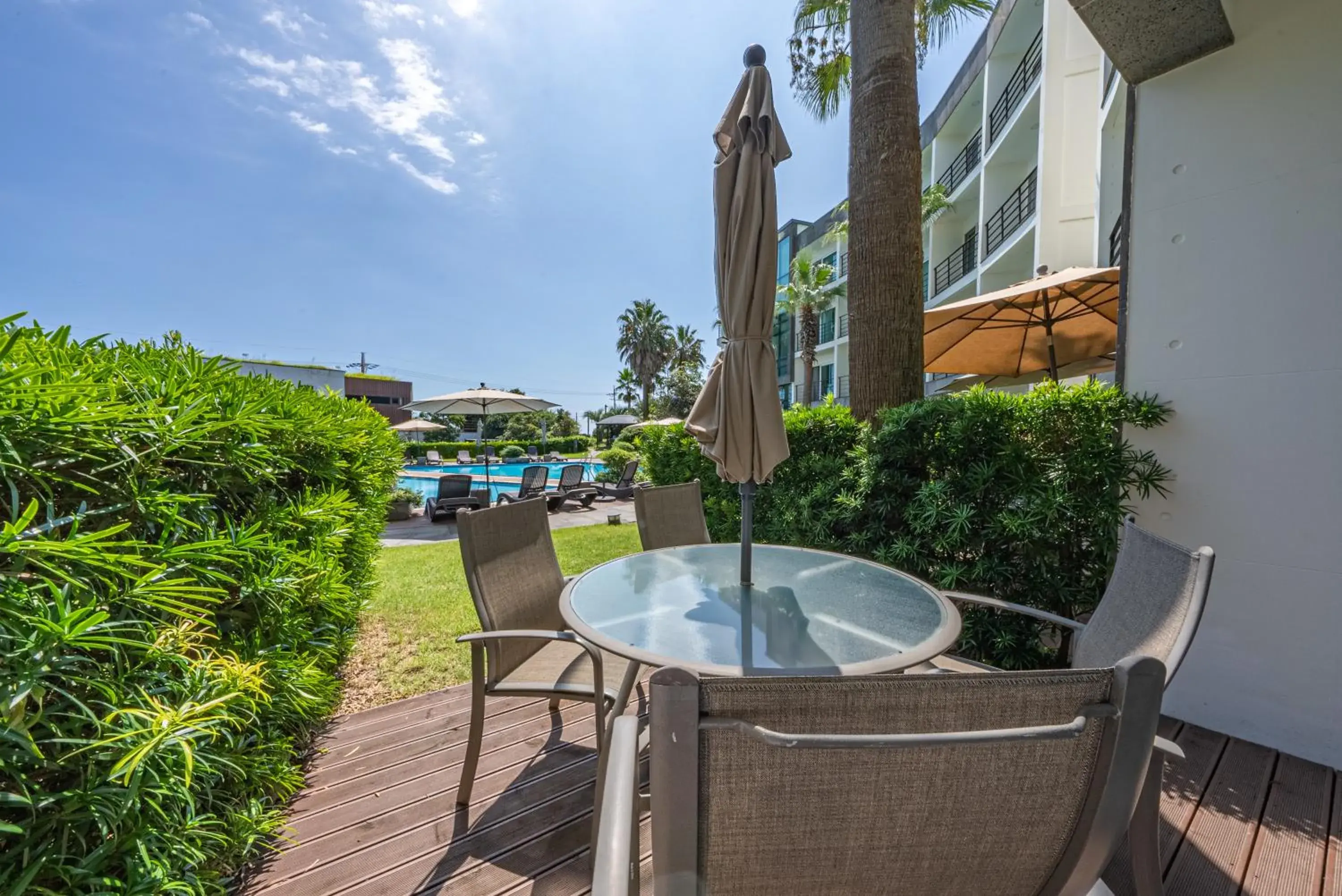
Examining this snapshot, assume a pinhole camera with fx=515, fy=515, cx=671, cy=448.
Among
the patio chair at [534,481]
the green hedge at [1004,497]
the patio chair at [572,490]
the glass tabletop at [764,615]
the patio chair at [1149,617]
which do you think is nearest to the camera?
the patio chair at [1149,617]

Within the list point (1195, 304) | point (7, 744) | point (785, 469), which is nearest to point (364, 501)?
point (7, 744)

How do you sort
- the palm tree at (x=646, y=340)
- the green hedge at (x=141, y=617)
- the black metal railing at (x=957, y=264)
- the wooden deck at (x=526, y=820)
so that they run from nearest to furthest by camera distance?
the green hedge at (x=141, y=617)
the wooden deck at (x=526, y=820)
the black metal railing at (x=957, y=264)
the palm tree at (x=646, y=340)

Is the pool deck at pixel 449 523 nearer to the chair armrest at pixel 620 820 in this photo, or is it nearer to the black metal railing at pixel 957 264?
the chair armrest at pixel 620 820

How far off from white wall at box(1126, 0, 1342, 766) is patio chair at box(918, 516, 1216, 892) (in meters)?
1.29

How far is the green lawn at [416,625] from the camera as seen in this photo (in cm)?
312

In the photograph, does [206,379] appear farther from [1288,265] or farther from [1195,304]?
[1288,265]

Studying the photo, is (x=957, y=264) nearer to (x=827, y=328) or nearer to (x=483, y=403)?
(x=827, y=328)

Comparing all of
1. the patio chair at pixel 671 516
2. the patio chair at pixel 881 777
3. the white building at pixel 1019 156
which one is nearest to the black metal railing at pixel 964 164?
the white building at pixel 1019 156

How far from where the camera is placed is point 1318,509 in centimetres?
229

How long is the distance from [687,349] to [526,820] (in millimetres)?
37671

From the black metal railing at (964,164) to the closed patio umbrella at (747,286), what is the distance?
14.6 metres

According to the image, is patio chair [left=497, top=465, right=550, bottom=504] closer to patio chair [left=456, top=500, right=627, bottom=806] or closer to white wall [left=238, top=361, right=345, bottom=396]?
white wall [left=238, top=361, right=345, bottom=396]

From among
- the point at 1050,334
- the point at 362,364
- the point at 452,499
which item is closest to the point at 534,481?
the point at 452,499

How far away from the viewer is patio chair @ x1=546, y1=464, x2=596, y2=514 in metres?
11.5
